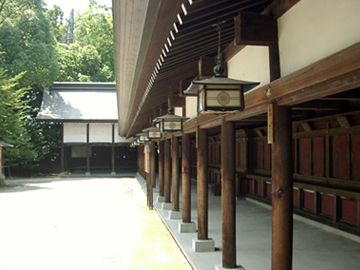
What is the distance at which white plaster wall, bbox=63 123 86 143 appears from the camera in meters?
29.0

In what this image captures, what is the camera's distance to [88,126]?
29.4 m

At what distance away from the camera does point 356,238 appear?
657cm

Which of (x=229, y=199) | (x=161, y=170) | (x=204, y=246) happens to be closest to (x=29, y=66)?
(x=161, y=170)

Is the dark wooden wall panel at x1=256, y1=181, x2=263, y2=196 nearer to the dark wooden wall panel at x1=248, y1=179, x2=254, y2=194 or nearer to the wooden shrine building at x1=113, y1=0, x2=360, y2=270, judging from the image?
the dark wooden wall panel at x1=248, y1=179, x2=254, y2=194

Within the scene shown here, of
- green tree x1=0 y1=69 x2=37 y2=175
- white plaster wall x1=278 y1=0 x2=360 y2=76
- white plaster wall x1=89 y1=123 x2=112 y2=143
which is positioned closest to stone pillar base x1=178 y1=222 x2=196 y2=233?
white plaster wall x1=278 y1=0 x2=360 y2=76

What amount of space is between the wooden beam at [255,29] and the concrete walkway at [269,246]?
11.1ft

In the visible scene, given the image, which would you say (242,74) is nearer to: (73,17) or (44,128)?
(44,128)

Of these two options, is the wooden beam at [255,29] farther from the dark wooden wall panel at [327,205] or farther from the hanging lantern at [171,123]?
the dark wooden wall panel at [327,205]

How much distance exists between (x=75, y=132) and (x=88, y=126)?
115cm

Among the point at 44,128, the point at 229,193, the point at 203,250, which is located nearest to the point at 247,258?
the point at 203,250

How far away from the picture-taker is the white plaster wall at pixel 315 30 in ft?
8.11

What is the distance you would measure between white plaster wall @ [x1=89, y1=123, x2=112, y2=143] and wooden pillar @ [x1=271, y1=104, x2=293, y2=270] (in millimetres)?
27113

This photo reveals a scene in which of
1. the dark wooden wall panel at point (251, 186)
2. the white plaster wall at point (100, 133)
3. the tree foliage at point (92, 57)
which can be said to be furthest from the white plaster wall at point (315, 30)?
the tree foliage at point (92, 57)

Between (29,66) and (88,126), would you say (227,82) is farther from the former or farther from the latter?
(29,66)
